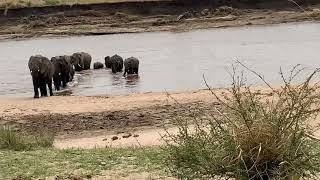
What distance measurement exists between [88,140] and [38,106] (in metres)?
5.78

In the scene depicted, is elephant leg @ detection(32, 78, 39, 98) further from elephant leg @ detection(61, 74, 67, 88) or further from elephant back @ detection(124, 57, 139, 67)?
elephant back @ detection(124, 57, 139, 67)

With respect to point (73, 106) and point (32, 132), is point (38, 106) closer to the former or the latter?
point (73, 106)

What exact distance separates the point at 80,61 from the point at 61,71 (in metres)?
4.49

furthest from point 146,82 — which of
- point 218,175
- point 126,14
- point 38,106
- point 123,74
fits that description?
point 126,14

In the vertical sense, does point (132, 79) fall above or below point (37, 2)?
below

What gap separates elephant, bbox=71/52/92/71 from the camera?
27.6 m

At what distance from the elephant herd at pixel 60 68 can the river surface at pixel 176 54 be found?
0.43 m

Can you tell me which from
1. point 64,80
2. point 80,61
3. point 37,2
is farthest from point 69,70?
point 37,2

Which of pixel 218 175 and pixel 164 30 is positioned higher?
pixel 218 175

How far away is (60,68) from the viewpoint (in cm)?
2362

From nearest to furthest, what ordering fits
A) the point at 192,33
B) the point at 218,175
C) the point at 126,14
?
the point at 218,175
the point at 192,33
the point at 126,14

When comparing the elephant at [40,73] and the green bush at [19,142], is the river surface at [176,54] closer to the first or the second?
the elephant at [40,73]

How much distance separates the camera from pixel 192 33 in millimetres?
41062

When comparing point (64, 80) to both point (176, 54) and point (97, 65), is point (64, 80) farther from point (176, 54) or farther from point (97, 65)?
point (176, 54)
